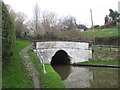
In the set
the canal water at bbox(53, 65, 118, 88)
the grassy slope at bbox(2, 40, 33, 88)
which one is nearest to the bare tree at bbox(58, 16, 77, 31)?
the canal water at bbox(53, 65, 118, 88)

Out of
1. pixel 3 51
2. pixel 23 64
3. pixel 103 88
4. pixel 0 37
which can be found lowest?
pixel 103 88

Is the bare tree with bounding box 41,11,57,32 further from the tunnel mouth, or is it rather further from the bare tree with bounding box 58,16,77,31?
the tunnel mouth

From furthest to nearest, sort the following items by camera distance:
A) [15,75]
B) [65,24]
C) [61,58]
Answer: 1. [65,24]
2. [61,58]
3. [15,75]

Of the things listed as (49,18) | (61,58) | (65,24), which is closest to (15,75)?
(61,58)

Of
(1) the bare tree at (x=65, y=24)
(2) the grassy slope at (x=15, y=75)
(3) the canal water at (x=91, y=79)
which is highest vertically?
(1) the bare tree at (x=65, y=24)

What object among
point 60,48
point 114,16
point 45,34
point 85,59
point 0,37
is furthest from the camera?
point 114,16

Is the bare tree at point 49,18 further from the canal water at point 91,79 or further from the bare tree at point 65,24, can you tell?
the canal water at point 91,79

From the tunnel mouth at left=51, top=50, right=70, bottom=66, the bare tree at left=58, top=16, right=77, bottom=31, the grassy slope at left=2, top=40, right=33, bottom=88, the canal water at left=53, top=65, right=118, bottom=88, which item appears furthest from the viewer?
the bare tree at left=58, top=16, right=77, bottom=31

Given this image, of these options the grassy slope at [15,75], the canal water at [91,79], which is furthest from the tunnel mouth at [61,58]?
the grassy slope at [15,75]

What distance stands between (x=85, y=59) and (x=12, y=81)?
16.4 meters

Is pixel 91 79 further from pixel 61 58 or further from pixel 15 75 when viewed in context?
pixel 61 58

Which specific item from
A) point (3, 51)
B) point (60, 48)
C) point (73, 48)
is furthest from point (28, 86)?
point (73, 48)

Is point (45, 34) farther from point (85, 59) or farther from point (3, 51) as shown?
point (3, 51)

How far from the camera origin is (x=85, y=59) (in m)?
24.5
